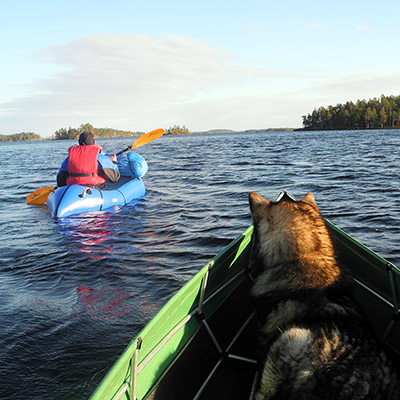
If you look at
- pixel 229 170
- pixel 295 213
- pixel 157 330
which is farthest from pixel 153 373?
pixel 229 170

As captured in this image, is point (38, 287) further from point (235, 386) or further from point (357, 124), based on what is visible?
point (357, 124)

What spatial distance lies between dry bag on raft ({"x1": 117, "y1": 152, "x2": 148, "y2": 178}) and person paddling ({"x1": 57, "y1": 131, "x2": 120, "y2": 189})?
3.73ft

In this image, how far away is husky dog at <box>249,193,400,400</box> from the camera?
2.06 metres

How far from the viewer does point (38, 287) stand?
6195 mm

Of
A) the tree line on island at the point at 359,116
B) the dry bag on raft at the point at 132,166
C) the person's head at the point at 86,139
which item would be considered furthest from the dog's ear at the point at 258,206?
the tree line on island at the point at 359,116

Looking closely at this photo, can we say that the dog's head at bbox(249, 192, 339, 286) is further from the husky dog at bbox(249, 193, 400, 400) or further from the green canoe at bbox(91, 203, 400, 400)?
the green canoe at bbox(91, 203, 400, 400)

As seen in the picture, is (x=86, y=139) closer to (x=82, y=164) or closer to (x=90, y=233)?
(x=82, y=164)

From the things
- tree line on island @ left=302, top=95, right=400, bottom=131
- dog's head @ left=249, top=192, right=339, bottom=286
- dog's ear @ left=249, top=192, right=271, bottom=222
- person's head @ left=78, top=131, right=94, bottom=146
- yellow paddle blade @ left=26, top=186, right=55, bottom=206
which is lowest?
yellow paddle blade @ left=26, top=186, right=55, bottom=206

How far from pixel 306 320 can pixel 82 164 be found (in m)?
9.55

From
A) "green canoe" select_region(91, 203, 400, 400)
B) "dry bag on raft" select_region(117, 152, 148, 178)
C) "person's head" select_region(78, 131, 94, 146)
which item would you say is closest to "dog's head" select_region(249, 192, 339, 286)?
"green canoe" select_region(91, 203, 400, 400)

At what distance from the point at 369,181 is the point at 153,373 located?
47.0 ft

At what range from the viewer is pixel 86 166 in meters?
11.1

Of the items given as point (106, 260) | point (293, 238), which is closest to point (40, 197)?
point (106, 260)

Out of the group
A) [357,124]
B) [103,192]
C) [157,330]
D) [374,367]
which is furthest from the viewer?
[357,124]
